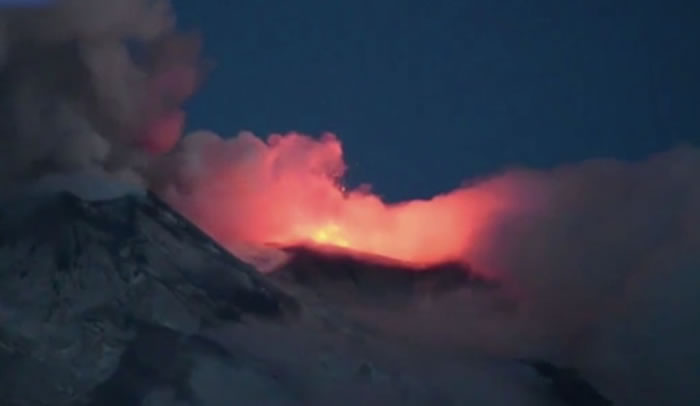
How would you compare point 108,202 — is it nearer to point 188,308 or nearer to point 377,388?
point 188,308

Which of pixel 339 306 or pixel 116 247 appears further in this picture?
pixel 339 306

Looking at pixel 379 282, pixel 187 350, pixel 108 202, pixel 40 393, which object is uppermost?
pixel 379 282

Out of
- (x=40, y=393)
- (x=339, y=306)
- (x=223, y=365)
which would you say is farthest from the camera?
(x=339, y=306)

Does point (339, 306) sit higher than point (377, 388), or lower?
higher

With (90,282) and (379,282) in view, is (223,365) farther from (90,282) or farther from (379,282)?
(379,282)

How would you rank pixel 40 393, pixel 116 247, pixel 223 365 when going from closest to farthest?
pixel 40 393
pixel 223 365
pixel 116 247

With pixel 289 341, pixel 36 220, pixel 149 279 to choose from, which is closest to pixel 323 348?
pixel 289 341

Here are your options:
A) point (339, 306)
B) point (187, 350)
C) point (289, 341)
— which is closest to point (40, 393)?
point (187, 350)
